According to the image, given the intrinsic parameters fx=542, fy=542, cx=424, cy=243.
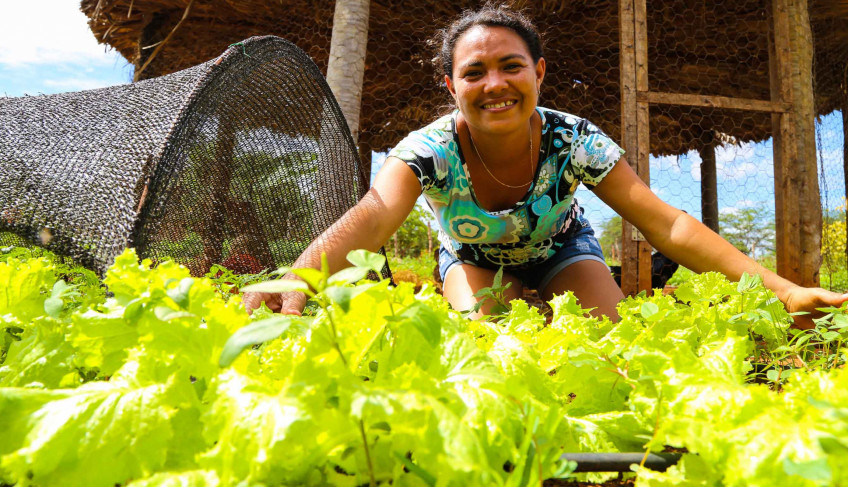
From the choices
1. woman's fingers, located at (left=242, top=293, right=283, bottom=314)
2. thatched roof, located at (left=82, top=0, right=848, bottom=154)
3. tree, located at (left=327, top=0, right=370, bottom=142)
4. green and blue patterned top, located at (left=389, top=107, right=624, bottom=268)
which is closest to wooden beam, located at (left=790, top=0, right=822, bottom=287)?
thatched roof, located at (left=82, top=0, right=848, bottom=154)

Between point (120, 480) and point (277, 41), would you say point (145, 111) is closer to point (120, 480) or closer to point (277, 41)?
point (277, 41)

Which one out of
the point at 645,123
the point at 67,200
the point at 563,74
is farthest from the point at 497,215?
the point at 563,74

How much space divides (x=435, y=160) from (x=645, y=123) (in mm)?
1840

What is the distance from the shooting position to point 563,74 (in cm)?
527

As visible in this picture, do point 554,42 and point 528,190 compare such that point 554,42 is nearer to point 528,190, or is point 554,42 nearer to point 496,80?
point 528,190

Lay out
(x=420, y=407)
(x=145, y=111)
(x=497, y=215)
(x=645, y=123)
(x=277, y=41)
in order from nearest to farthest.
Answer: (x=420, y=407), (x=145, y=111), (x=277, y=41), (x=497, y=215), (x=645, y=123)

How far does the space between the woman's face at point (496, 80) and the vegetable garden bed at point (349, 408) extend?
53.5 inches

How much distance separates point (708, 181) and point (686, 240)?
228 inches

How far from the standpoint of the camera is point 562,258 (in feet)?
7.11

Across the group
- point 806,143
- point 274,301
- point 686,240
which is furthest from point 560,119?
point 806,143

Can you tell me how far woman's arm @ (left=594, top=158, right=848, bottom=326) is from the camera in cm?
101

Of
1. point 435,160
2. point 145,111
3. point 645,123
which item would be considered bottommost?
point 435,160

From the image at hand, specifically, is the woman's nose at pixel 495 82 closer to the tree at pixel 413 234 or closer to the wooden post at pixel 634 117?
the wooden post at pixel 634 117

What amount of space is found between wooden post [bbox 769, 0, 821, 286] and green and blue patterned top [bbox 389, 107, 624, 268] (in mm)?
2057
